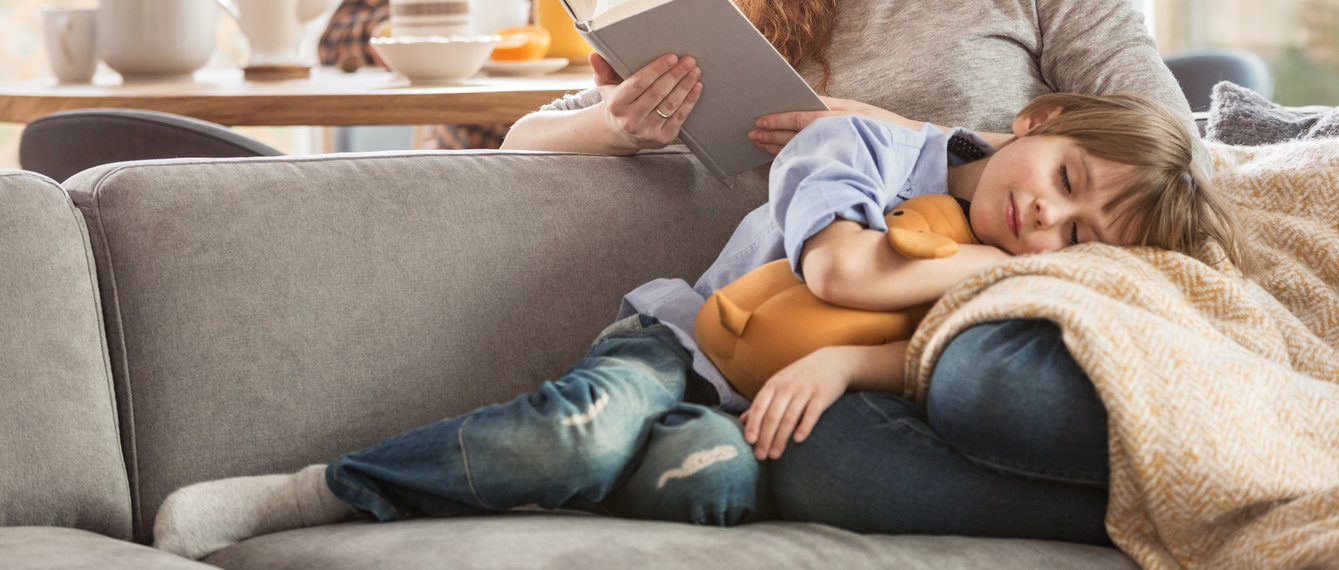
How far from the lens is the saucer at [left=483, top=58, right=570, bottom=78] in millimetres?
2475

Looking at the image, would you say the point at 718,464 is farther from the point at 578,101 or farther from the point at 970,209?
the point at 578,101

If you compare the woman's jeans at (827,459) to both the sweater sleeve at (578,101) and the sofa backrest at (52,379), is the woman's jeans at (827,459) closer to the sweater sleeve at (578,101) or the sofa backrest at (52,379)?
the sofa backrest at (52,379)

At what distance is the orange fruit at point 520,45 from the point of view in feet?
8.22

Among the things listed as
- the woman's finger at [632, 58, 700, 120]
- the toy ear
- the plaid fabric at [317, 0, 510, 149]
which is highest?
the woman's finger at [632, 58, 700, 120]

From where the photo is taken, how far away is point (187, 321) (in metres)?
1.18

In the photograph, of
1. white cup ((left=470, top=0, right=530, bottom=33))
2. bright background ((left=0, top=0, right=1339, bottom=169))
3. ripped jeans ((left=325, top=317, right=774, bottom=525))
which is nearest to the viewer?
ripped jeans ((left=325, top=317, right=774, bottom=525))

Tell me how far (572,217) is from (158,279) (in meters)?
0.47

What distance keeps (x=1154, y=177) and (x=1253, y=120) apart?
1.96 feet

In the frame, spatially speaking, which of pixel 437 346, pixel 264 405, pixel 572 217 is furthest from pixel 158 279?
pixel 572 217

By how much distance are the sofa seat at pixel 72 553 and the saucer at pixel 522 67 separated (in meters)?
1.59

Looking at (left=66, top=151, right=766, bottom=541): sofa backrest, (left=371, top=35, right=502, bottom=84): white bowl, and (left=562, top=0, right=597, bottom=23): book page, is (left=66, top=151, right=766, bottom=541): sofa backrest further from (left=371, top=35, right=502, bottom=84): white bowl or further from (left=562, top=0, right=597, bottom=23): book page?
(left=371, top=35, right=502, bottom=84): white bowl

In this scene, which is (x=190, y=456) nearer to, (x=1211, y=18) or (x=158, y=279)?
(x=158, y=279)

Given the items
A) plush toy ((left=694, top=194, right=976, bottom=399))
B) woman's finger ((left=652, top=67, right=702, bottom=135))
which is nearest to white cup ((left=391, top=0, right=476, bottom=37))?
woman's finger ((left=652, top=67, right=702, bottom=135))

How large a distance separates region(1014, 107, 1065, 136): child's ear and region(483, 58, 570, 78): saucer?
53.1 inches
